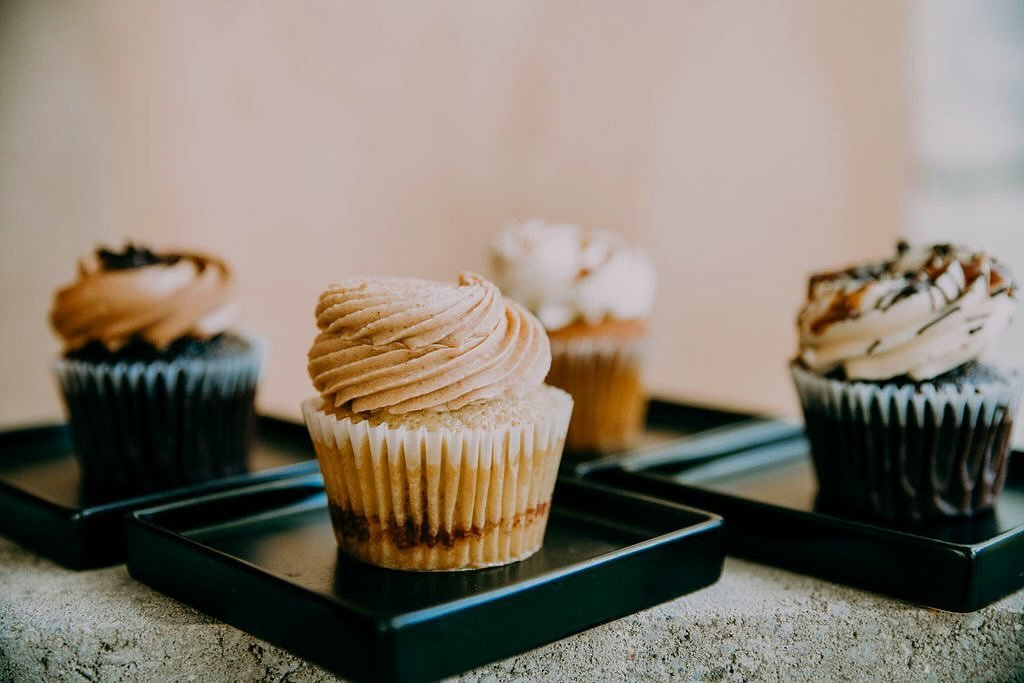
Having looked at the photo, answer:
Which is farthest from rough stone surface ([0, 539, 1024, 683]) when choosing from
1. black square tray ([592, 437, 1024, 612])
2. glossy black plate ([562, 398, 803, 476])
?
glossy black plate ([562, 398, 803, 476])

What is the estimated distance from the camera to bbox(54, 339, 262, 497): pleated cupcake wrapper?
5.61 feet

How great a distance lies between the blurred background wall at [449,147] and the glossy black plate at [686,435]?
117 cm

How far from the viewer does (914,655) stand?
4.06 feet

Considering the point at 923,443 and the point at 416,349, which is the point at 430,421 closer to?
the point at 416,349

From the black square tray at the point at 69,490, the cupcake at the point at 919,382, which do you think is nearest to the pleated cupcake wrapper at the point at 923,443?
the cupcake at the point at 919,382

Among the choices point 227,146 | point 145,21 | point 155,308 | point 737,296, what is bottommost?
point 737,296

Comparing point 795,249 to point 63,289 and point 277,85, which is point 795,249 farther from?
point 63,289

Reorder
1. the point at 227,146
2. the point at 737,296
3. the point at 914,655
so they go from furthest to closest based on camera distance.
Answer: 1. the point at 737,296
2. the point at 227,146
3. the point at 914,655

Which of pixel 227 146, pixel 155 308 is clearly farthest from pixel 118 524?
pixel 227 146

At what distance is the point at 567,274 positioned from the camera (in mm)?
2043

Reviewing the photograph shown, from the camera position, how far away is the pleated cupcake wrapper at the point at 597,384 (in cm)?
211

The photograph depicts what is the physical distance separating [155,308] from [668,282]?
2.30 meters

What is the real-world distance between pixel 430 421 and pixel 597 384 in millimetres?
885

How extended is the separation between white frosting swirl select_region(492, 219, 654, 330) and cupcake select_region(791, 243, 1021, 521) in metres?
0.58
